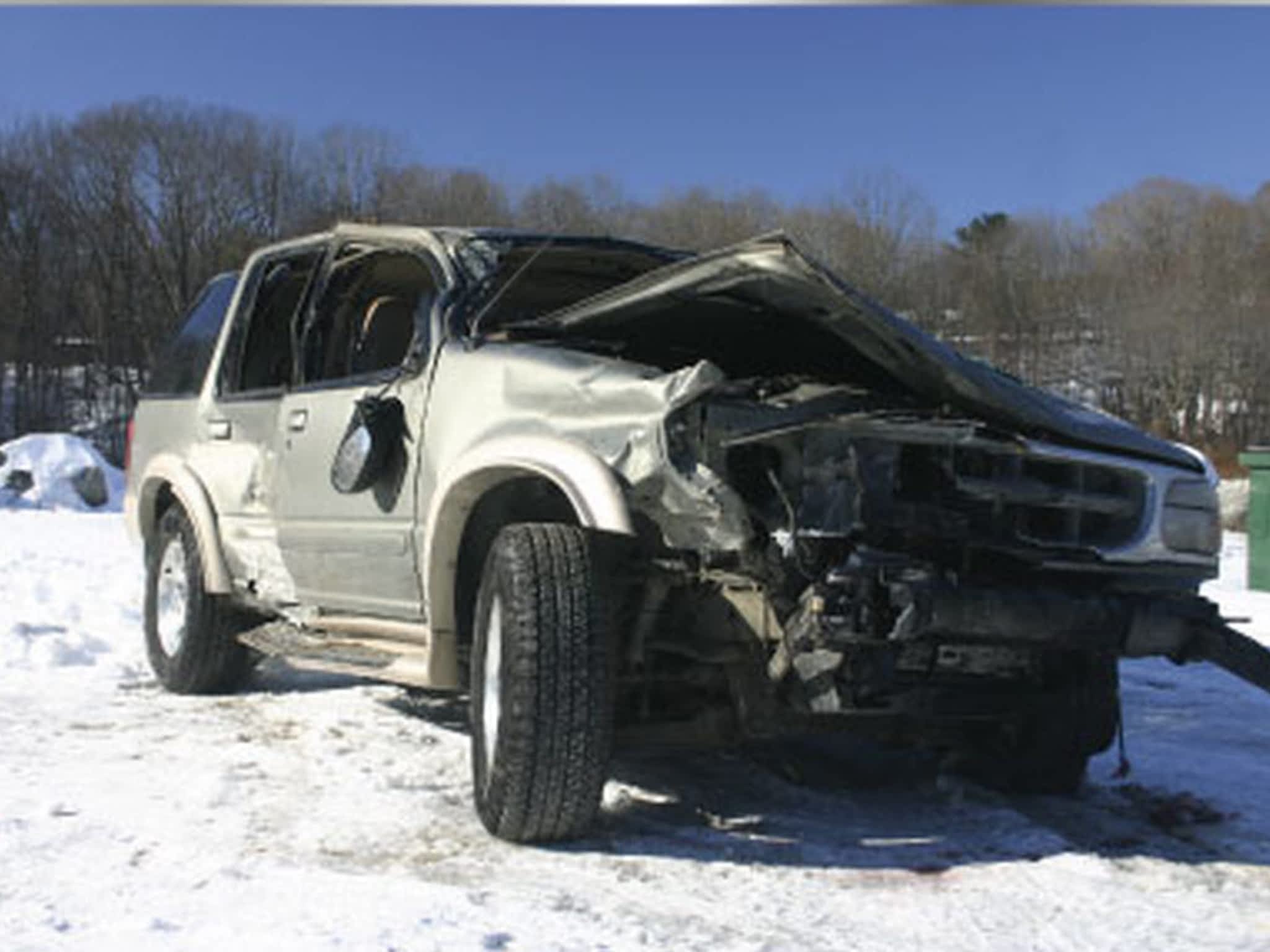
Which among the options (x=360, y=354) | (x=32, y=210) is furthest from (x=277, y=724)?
(x=32, y=210)

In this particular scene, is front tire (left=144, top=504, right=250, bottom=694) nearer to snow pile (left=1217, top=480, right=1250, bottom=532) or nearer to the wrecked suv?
the wrecked suv

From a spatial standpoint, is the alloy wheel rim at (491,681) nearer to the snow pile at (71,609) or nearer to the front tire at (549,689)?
the front tire at (549,689)

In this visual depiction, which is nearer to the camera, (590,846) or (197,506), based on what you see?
(590,846)

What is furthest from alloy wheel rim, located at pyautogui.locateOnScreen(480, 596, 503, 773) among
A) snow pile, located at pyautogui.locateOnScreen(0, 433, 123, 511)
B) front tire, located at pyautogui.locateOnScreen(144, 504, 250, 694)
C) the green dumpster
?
snow pile, located at pyautogui.locateOnScreen(0, 433, 123, 511)

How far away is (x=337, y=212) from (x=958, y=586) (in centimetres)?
3868

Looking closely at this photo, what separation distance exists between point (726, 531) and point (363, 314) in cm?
269

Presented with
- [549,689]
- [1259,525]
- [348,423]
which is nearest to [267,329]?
[348,423]

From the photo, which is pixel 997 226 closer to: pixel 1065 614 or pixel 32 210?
pixel 32 210

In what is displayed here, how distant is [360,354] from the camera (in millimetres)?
5371

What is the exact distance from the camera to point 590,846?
3.76 m

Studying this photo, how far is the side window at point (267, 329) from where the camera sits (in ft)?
20.0

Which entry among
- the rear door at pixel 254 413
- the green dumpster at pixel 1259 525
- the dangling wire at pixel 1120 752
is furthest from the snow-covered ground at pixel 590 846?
the green dumpster at pixel 1259 525

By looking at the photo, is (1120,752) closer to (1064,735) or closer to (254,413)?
(1064,735)

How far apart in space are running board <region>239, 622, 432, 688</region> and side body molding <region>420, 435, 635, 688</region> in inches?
4.8
